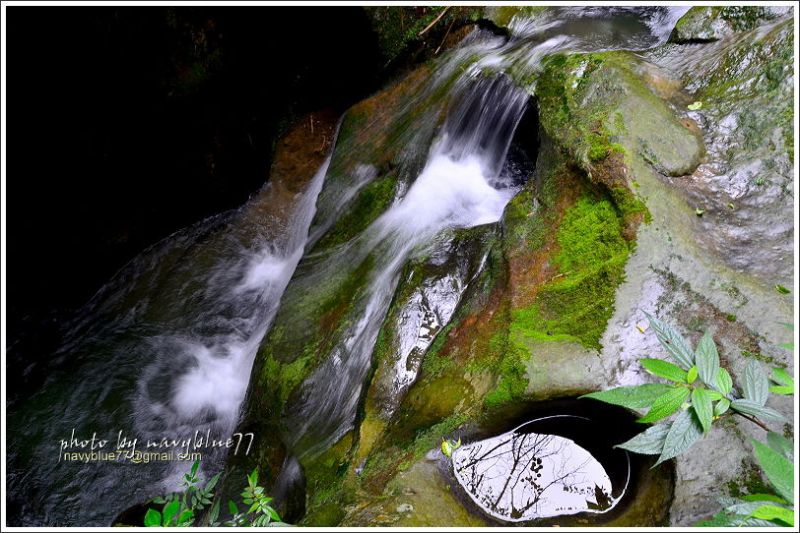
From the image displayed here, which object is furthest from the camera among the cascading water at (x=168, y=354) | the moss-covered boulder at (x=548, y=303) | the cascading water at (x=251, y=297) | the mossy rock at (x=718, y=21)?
the cascading water at (x=168, y=354)

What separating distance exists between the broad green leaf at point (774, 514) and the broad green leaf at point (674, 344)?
460 millimetres

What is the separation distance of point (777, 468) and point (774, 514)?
134 mm

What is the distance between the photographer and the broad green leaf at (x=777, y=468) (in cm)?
150

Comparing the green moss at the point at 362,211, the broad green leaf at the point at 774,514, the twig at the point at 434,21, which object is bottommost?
the broad green leaf at the point at 774,514

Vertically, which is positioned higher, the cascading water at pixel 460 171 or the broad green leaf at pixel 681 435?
the cascading water at pixel 460 171

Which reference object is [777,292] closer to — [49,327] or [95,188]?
[95,188]

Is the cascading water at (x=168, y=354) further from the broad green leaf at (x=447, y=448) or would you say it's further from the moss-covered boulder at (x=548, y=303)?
the broad green leaf at (x=447, y=448)

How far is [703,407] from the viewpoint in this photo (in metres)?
1.58

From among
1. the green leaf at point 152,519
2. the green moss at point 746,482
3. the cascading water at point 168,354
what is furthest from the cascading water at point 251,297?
the green moss at point 746,482

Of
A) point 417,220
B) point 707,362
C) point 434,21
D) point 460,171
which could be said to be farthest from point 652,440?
point 434,21

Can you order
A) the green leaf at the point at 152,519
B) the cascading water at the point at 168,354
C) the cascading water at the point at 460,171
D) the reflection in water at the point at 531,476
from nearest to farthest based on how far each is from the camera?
the green leaf at the point at 152,519
the reflection in water at the point at 531,476
the cascading water at the point at 460,171
the cascading water at the point at 168,354

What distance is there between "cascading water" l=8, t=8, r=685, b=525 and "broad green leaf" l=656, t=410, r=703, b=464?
1978mm

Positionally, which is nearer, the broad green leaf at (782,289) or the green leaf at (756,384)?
the green leaf at (756,384)

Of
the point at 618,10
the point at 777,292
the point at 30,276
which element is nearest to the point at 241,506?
the point at 30,276
